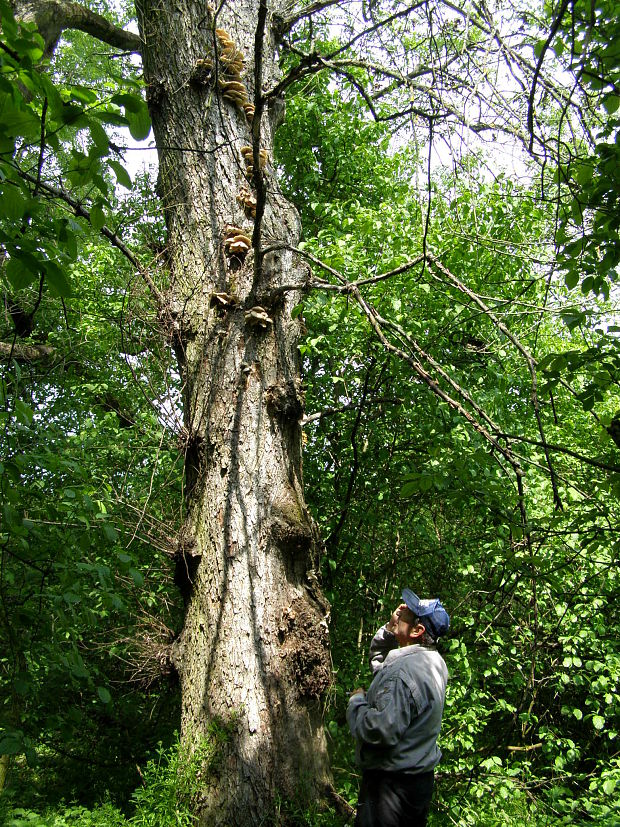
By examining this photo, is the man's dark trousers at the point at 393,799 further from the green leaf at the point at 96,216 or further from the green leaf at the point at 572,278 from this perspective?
the green leaf at the point at 96,216

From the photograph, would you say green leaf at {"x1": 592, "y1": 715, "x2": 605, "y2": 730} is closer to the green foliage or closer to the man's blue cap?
the man's blue cap

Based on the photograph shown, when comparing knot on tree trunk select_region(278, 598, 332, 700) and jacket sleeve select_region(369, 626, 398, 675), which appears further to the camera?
jacket sleeve select_region(369, 626, 398, 675)

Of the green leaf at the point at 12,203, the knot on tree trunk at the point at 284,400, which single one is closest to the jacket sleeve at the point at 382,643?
the knot on tree trunk at the point at 284,400

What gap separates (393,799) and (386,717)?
1.27ft

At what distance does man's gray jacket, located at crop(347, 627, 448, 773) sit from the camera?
9.18ft

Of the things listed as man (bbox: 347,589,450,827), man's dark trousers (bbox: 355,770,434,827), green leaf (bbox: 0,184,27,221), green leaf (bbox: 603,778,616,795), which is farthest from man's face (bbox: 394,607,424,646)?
green leaf (bbox: 0,184,27,221)

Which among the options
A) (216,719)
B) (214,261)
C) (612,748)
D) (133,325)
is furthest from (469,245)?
(612,748)

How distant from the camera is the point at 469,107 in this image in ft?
8.68

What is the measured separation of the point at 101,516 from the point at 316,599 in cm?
120

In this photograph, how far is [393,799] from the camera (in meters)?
2.82

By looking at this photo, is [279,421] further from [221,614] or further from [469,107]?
[469,107]

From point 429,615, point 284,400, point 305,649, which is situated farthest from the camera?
point 284,400

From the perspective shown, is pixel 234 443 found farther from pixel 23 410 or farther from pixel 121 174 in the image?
pixel 121 174

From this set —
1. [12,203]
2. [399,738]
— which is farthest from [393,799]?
[12,203]
